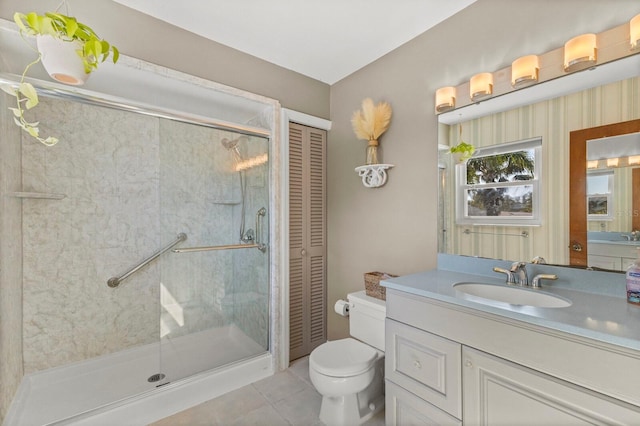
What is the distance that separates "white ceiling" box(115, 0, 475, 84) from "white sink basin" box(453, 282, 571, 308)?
1672 mm

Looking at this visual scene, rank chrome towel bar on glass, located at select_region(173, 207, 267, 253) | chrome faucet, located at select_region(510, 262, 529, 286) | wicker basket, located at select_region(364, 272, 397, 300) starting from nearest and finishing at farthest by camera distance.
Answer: chrome faucet, located at select_region(510, 262, 529, 286), wicker basket, located at select_region(364, 272, 397, 300), chrome towel bar on glass, located at select_region(173, 207, 267, 253)

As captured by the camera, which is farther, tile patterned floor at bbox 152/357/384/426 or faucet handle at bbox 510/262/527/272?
tile patterned floor at bbox 152/357/384/426

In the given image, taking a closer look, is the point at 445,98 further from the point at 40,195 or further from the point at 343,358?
the point at 40,195

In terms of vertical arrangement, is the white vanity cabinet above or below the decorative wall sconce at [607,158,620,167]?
below

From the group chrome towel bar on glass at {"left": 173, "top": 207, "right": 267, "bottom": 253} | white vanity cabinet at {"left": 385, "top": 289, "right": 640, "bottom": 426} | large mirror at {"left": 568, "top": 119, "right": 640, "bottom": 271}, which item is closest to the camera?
white vanity cabinet at {"left": 385, "top": 289, "right": 640, "bottom": 426}

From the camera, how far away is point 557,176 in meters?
1.42

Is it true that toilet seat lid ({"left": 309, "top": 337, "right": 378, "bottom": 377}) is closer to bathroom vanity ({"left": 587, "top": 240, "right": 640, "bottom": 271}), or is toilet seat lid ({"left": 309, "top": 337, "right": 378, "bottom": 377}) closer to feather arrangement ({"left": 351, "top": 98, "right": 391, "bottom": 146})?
bathroom vanity ({"left": 587, "top": 240, "right": 640, "bottom": 271})

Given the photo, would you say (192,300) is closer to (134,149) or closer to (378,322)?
(134,149)

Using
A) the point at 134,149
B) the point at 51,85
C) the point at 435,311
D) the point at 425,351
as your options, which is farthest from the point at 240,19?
the point at 425,351

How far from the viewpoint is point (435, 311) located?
4.35 feet

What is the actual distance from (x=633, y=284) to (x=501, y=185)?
695 mm

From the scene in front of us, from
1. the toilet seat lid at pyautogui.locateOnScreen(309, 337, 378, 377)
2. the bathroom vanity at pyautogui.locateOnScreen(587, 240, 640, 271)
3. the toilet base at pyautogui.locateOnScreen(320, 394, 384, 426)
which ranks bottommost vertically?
the toilet base at pyautogui.locateOnScreen(320, 394, 384, 426)

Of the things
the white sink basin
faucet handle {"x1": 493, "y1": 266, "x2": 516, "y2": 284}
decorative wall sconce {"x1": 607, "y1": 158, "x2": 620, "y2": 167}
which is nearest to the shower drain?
the white sink basin

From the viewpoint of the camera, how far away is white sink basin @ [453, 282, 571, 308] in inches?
51.0
